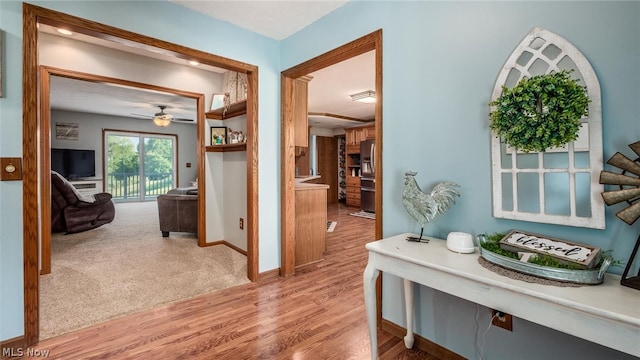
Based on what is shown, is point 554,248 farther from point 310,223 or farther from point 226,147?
point 226,147

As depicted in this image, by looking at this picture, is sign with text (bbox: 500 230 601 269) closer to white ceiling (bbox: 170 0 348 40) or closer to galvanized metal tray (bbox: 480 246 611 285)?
galvanized metal tray (bbox: 480 246 611 285)

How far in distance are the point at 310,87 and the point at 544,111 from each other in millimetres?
3834

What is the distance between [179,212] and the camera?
4398mm

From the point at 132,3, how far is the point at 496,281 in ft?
9.23

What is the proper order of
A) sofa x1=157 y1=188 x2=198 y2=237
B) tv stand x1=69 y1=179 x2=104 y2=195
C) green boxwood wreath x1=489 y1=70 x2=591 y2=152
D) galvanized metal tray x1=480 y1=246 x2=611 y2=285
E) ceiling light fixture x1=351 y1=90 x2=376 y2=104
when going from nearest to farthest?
galvanized metal tray x1=480 y1=246 x2=611 y2=285 < green boxwood wreath x1=489 y1=70 x2=591 y2=152 < sofa x1=157 y1=188 x2=198 y2=237 < ceiling light fixture x1=351 y1=90 x2=376 y2=104 < tv stand x1=69 y1=179 x2=104 y2=195

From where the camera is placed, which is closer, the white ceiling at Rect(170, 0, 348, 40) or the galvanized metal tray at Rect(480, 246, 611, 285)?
the galvanized metal tray at Rect(480, 246, 611, 285)

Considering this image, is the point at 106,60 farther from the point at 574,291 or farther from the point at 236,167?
the point at 574,291

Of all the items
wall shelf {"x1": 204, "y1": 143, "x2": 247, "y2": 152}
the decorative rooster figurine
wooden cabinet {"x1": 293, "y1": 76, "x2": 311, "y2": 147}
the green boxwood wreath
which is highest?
wooden cabinet {"x1": 293, "y1": 76, "x2": 311, "y2": 147}

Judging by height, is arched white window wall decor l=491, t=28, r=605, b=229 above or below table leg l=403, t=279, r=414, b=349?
above

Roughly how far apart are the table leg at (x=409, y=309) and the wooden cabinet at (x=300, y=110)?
6.47 ft

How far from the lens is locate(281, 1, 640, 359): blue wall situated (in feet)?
3.77

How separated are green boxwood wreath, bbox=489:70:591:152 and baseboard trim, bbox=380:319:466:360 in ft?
4.02

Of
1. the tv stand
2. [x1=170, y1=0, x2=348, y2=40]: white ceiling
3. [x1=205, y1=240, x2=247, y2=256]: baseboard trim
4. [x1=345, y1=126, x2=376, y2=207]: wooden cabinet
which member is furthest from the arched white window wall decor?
the tv stand

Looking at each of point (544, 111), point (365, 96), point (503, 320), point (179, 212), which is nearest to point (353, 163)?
point (365, 96)
